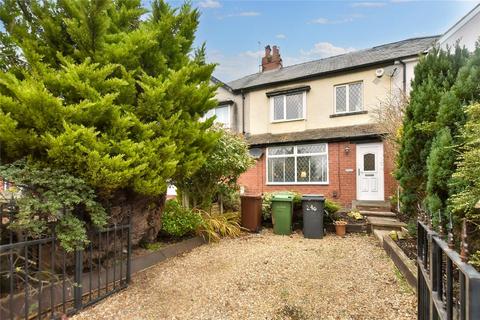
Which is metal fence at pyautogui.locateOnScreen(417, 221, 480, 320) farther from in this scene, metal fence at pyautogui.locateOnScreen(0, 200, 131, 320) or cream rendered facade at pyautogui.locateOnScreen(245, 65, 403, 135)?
cream rendered facade at pyautogui.locateOnScreen(245, 65, 403, 135)

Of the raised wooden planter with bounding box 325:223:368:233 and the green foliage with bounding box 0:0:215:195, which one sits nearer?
the green foliage with bounding box 0:0:215:195

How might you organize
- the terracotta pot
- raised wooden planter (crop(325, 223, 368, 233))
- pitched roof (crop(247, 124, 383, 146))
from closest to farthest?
the terracotta pot, raised wooden planter (crop(325, 223, 368, 233)), pitched roof (crop(247, 124, 383, 146))

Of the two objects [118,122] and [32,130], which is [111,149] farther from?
[32,130]

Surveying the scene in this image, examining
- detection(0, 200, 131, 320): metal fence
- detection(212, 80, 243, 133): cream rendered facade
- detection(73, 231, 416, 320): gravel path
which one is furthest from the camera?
detection(212, 80, 243, 133): cream rendered facade

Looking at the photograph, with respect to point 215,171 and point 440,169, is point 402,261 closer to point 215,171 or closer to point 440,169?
point 440,169

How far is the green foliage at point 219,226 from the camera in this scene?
20.4ft

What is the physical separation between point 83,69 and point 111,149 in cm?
99

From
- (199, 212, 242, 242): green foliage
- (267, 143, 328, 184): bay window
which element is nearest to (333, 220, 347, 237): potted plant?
(199, 212, 242, 242): green foliage

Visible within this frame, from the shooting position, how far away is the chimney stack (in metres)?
15.8

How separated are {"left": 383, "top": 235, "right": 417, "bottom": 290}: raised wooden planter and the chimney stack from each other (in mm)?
12489

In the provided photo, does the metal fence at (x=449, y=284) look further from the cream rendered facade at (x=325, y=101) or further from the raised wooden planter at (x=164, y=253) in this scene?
the cream rendered facade at (x=325, y=101)

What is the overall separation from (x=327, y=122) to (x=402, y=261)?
8.50 metres

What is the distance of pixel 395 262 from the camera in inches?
178

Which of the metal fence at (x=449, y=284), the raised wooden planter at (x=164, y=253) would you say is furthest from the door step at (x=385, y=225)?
the metal fence at (x=449, y=284)
